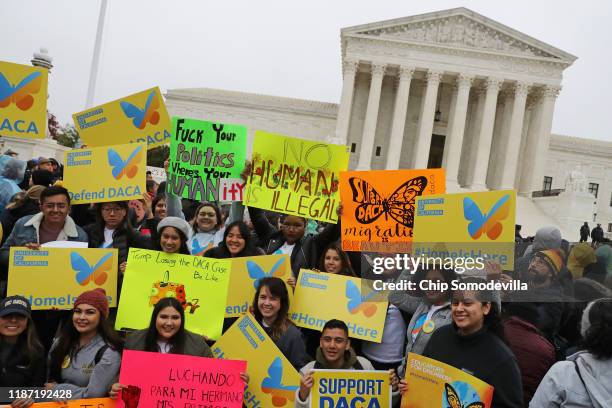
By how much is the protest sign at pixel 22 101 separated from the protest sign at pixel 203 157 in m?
2.34

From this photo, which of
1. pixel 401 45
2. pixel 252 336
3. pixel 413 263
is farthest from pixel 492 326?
pixel 401 45

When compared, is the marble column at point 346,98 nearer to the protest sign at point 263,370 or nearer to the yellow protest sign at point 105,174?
the yellow protest sign at point 105,174

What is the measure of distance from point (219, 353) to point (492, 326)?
238 centimetres

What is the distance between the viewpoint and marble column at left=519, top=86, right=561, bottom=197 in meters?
47.1

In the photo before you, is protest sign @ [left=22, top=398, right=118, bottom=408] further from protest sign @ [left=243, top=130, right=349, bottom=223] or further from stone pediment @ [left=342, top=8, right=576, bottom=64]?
stone pediment @ [left=342, top=8, right=576, bottom=64]

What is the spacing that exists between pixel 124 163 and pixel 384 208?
3431mm

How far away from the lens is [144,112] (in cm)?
875

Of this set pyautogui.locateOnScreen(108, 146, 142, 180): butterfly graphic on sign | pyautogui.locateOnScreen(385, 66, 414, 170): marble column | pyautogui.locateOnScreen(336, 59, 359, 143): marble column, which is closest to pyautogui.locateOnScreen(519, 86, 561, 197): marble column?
pyautogui.locateOnScreen(385, 66, 414, 170): marble column

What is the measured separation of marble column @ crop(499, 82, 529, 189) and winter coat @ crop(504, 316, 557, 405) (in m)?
45.0

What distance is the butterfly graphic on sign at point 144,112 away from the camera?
870 centimetres

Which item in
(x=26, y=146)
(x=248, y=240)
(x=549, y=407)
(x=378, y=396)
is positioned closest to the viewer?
(x=549, y=407)

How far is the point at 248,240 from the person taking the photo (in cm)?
610

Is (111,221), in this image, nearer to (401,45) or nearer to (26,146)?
(26,146)

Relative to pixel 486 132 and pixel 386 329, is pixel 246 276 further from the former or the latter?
pixel 486 132
